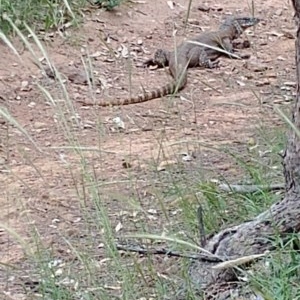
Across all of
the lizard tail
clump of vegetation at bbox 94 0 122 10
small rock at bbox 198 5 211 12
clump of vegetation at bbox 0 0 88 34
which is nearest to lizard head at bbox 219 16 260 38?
small rock at bbox 198 5 211 12

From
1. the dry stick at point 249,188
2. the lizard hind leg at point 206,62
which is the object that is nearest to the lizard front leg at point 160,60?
the lizard hind leg at point 206,62

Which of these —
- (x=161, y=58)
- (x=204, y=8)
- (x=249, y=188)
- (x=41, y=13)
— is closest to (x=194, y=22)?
(x=204, y=8)

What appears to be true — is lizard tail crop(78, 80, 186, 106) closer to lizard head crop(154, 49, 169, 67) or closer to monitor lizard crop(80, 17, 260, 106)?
monitor lizard crop(80, 17, 260, 106)

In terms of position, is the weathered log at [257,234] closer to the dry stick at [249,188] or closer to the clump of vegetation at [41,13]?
the dry stick at [249,188]

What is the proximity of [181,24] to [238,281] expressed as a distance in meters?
4.94

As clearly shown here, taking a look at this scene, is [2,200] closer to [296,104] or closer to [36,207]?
[36,207]

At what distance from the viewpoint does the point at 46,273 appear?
2.54 metres

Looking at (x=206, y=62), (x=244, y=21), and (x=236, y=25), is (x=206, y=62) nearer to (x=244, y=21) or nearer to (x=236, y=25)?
(x=236, y=25)

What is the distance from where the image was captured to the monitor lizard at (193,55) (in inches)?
213

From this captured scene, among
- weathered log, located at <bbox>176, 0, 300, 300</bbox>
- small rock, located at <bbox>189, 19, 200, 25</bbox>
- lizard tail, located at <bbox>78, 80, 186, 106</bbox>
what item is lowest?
small rock, located at <bbox>189, 19, 200, 25</bbox>

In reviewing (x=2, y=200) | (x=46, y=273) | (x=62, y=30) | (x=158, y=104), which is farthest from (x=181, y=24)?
(x=46, y=273)

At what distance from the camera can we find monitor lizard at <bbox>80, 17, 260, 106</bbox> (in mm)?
5416

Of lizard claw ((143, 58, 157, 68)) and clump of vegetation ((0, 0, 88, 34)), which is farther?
lizard claw ((143, 58, 157, 68))

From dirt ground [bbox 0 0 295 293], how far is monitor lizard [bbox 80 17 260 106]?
0.22 feet
